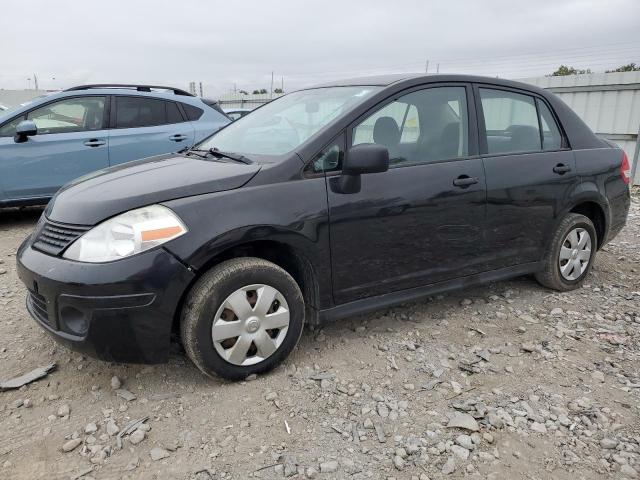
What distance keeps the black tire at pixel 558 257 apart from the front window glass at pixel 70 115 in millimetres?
5244

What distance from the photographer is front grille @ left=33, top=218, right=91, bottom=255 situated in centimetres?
245

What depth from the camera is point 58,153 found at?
590 centimetres

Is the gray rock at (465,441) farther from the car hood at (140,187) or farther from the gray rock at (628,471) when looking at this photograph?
the car hood at (140,187)

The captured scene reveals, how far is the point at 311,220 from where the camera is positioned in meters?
2.71

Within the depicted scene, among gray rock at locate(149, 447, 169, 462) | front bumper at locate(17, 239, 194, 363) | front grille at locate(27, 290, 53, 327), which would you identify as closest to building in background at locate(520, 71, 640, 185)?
front bumper at locate(17, 239, 194, 363)

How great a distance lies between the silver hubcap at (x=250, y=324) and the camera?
Result: 2.54 metres

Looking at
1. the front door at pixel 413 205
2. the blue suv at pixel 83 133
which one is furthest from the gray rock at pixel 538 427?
the blue suv at pixel 83 133

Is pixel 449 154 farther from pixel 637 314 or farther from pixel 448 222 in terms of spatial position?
pixel 637 314

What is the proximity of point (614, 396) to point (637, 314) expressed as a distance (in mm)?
1308

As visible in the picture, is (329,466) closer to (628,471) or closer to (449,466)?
(449,466)

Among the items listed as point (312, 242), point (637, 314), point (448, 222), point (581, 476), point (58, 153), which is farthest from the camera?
point (58, 153)

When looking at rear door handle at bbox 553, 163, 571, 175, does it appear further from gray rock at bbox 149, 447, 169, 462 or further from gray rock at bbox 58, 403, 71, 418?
gray rock at bbox 58, 403, 71, 418

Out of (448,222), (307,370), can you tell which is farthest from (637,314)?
(307,370)

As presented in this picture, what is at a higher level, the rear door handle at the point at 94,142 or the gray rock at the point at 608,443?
the rear door handle at the point at 94,142
